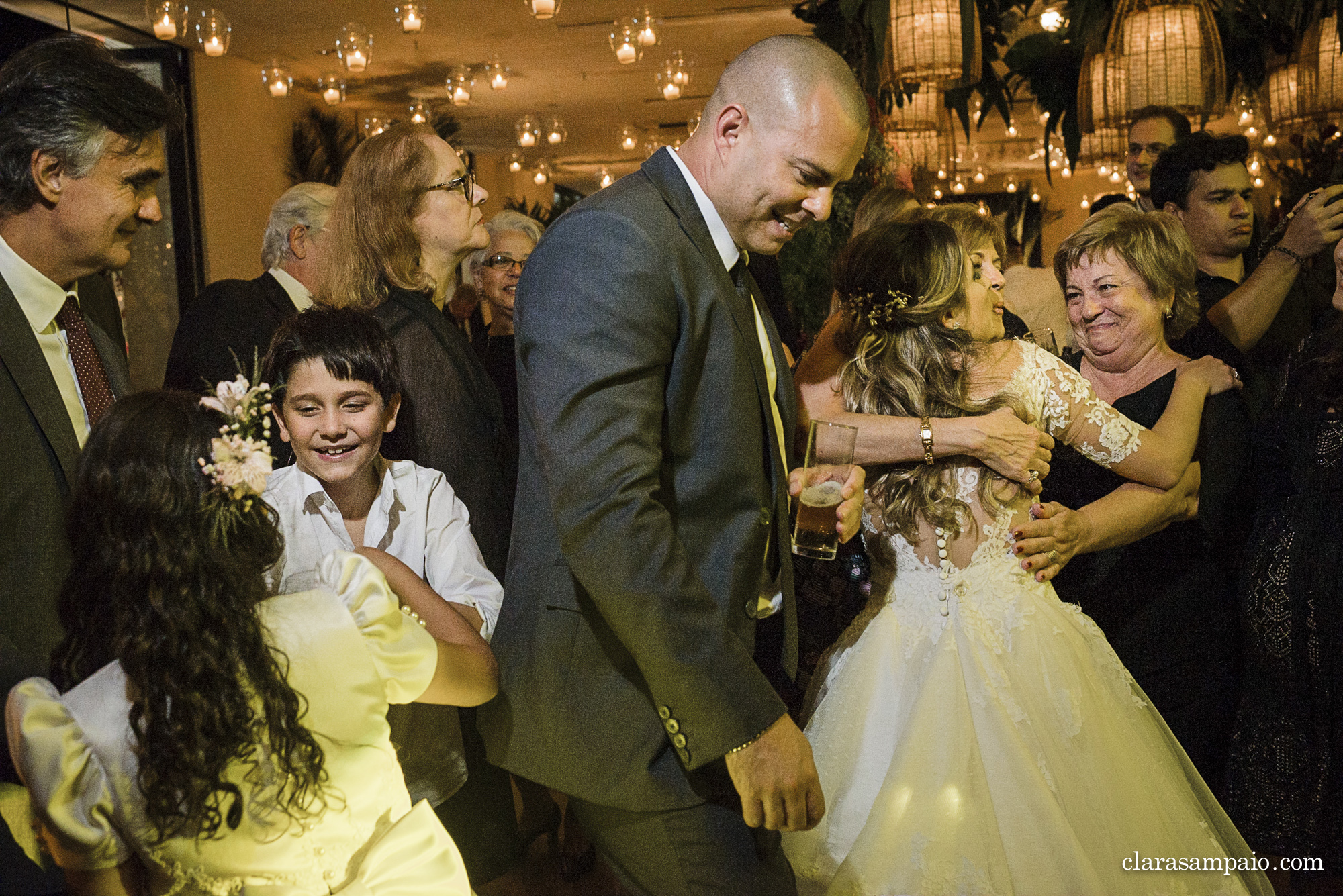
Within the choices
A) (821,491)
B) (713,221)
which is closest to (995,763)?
(821,491)

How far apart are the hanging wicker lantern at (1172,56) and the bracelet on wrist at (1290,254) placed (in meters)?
1.02

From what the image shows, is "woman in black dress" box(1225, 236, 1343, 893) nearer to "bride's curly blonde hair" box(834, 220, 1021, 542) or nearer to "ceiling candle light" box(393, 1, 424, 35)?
"bride's curly blonde hair" box(834, 220, 1021, 542)

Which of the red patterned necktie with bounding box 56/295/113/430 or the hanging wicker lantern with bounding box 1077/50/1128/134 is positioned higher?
the hanging wicker lantern with bounding box 1077/50/1128/134

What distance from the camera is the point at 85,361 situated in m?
1.81

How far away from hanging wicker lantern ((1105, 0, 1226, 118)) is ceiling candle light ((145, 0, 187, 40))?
480 cm

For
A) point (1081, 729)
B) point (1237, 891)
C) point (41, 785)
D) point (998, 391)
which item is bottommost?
point (1237, 891)

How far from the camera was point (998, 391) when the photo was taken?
2.14m

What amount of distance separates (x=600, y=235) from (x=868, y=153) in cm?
283

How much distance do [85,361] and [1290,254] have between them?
3063 millimetres

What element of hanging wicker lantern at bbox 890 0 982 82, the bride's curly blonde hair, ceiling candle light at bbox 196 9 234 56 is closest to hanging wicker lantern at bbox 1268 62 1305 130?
hanging wicker lantern at bbox 890 0 982 82

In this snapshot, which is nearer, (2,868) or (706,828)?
(2,868)

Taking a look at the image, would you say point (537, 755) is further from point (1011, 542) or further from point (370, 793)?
point (1011, 542)

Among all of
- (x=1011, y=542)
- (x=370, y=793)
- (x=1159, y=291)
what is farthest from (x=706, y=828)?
(x=1159, y=291)

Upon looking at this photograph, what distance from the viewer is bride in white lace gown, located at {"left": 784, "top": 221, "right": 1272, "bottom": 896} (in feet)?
6.04
